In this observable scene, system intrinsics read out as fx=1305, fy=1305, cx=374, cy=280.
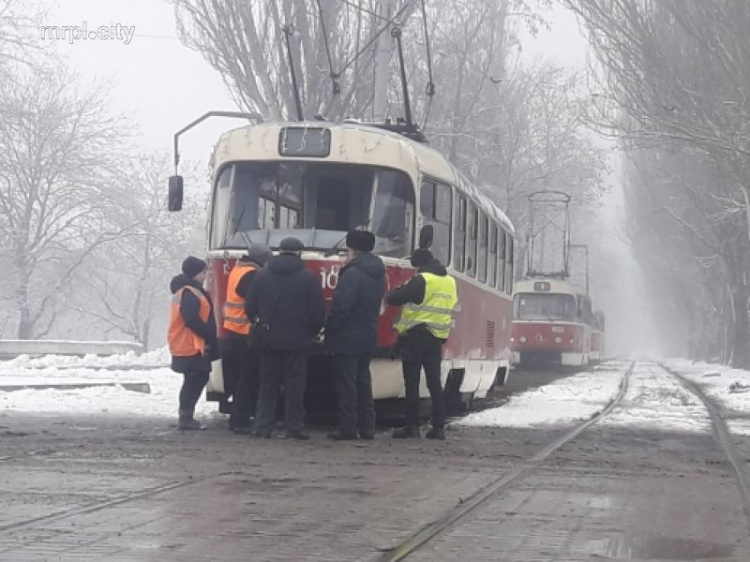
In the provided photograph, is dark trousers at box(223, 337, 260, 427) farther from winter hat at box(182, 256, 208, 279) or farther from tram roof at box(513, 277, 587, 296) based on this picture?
tram roof at box(513, 277, 587, 296)

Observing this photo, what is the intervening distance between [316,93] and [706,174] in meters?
17.3

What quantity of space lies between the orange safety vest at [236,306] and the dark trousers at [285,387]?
0.43m

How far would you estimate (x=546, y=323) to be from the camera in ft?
127

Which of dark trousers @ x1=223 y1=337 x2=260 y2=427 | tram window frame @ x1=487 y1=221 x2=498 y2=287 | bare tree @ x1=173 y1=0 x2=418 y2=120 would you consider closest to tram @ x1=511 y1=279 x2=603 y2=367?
bare tree @ x1=173 y1=0 x2=418 y2=120

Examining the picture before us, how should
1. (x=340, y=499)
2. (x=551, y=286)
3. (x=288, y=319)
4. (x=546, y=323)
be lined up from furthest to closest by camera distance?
(x=551, y=286), (x=546, y=323), (x=288, y=319), (x=340, y=499)

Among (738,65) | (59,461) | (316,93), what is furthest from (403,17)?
(59,461)

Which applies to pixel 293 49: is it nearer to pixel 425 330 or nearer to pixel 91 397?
pixel 91 397

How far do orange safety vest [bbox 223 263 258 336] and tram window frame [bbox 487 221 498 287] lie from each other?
229 inches

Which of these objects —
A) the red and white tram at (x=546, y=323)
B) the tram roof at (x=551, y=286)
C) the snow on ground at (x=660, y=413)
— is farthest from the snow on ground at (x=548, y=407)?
the tram roof at (x=551, y=286)

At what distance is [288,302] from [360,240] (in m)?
0.84

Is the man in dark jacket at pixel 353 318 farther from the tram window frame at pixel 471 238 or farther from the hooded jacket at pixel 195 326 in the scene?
the tram window frame at pixel 471 238

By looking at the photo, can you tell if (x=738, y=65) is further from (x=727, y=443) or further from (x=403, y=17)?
(x=727, y=443)

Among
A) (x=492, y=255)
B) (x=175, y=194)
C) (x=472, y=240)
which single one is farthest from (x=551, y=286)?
(x=175, y=194)

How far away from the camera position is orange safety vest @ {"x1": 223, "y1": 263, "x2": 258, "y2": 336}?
12047 millimetres
